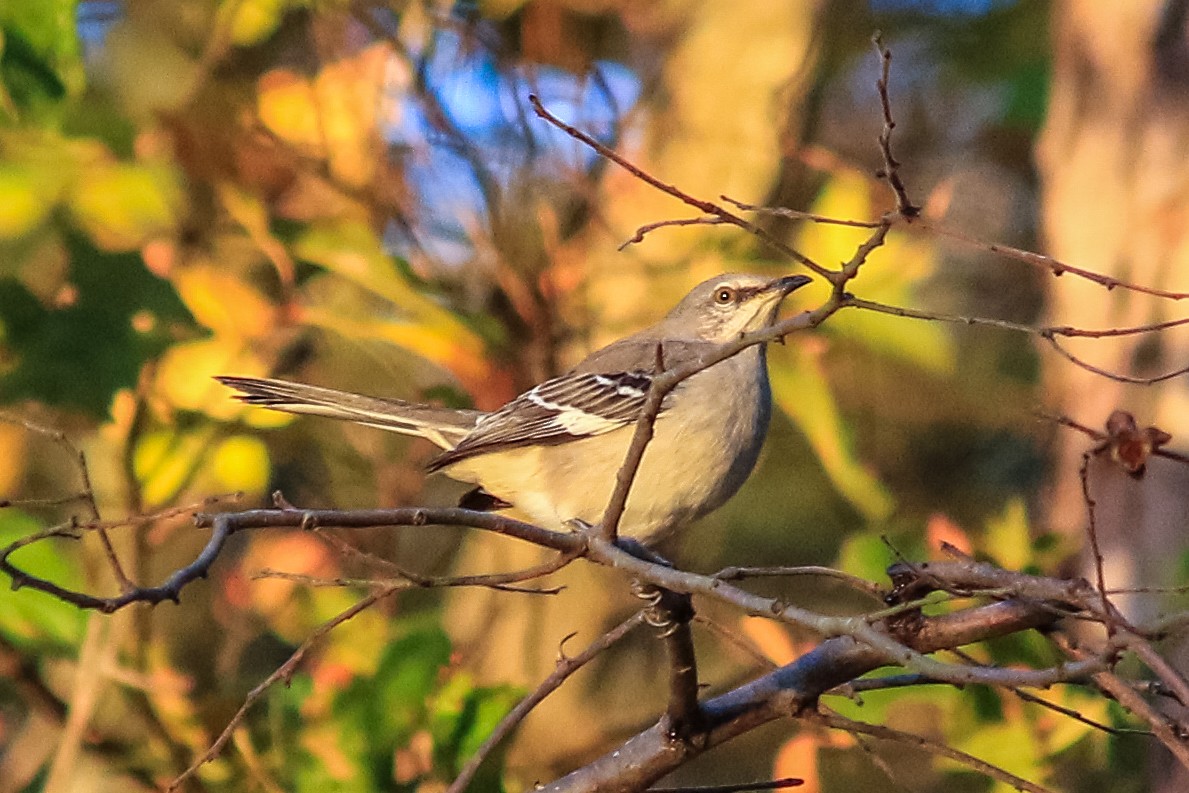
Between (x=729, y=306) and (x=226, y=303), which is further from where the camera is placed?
(x=226, y=303)

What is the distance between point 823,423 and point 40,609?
263 centimetres

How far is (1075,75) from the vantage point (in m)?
6.29

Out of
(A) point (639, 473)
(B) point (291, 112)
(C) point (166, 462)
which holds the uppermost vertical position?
(B) point (291, 112)

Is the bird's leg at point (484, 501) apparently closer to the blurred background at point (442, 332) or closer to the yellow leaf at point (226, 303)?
the blurred background at point (442, 332)

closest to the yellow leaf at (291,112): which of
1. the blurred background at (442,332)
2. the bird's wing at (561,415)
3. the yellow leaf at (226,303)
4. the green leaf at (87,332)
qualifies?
the blurred background at (442,332)

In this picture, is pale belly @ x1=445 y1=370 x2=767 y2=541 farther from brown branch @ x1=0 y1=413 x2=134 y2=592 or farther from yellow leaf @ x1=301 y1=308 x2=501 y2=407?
brown branch @ x1=0 y1=413 x2=134 y2=592

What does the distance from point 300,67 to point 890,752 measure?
4316mm

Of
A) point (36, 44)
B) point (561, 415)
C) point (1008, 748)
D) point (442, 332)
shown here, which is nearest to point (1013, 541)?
point (1008, 748)

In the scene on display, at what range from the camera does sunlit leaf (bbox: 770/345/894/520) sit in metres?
4.56

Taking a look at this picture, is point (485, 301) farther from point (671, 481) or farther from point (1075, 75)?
point (1075, 75)

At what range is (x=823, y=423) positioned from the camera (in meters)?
4.61

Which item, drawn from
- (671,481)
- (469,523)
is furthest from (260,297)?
(469,523)

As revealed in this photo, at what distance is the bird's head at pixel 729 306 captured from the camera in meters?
4.57

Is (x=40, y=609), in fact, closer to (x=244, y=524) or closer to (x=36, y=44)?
(x=36, y=44)
